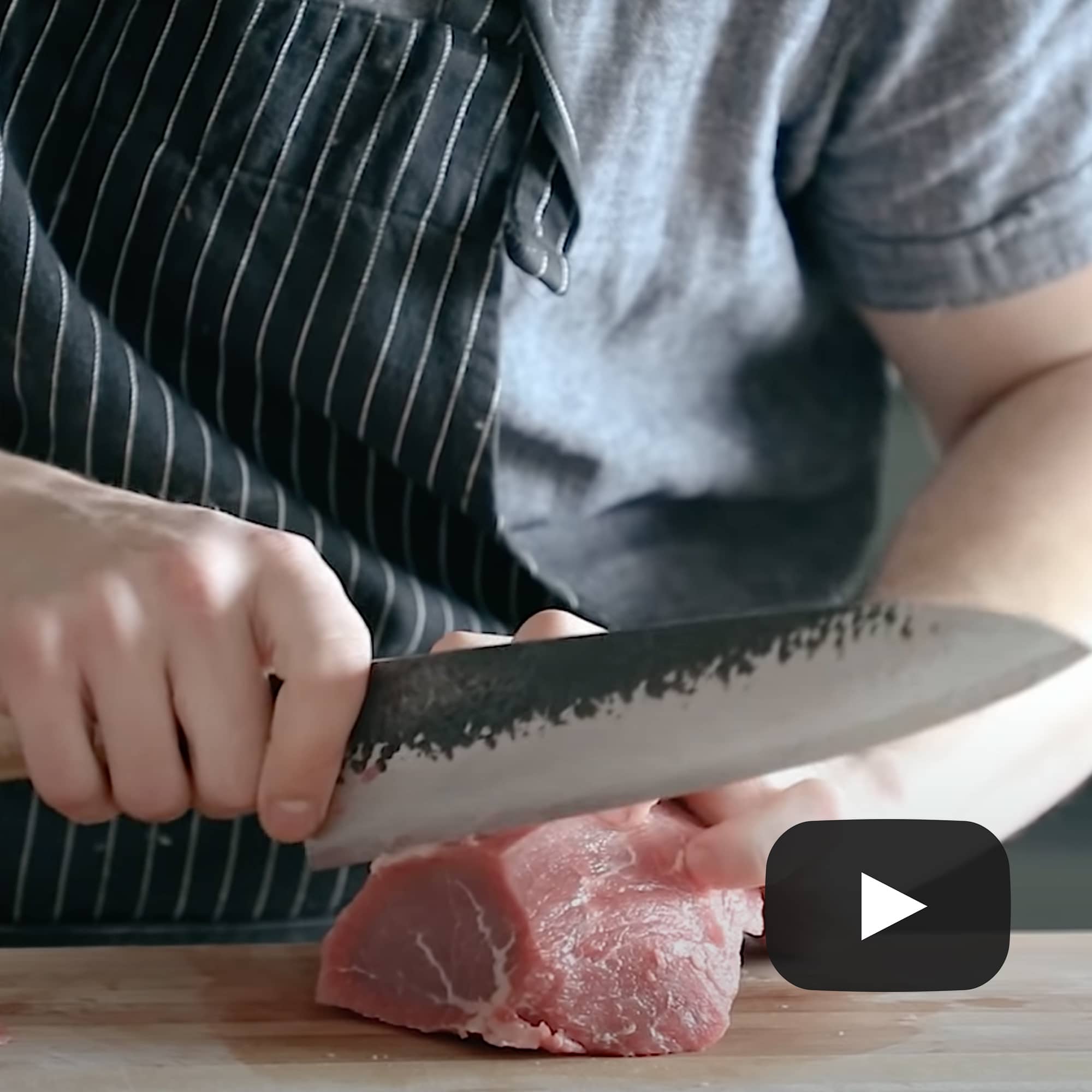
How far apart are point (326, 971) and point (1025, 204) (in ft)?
1.71

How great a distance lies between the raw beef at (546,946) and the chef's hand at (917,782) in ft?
0.07

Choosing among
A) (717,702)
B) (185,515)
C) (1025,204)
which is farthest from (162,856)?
(1025,204)

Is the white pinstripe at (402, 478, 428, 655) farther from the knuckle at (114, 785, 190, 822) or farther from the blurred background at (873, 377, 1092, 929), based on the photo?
the blurred background at (873, 377, 1092, 929)

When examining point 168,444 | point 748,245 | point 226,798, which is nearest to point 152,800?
point 226,798

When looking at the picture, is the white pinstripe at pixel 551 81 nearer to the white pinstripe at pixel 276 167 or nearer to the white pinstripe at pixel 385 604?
the white pinstripe at pixel 276 167

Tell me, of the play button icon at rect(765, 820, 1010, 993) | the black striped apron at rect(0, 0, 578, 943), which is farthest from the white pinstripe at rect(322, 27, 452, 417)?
the play button icon at rect(765, 820, 1010, 993)

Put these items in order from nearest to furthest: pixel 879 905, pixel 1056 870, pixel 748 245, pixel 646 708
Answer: pixel 646 708 → pixel 879 905 → pixel 748 245 → pixel 1056 870

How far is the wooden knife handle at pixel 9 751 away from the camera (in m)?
0.59

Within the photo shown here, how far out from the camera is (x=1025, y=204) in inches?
31.7

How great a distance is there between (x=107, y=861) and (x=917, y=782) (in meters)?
0.42

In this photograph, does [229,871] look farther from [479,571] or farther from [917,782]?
[917,782]

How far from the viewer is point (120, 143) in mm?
772

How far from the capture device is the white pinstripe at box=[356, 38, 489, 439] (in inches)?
29.1

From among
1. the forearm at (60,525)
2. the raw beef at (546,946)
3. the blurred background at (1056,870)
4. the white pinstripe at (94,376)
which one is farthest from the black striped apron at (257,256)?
the blurred background at (1056,870)
